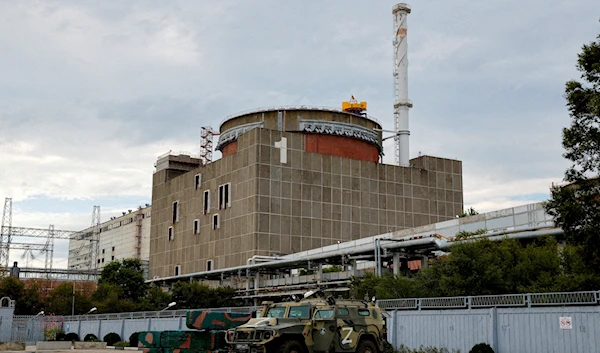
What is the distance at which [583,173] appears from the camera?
84.5 feet

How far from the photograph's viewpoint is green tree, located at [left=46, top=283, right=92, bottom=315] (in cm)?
8175

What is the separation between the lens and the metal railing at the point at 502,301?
24.3 metres

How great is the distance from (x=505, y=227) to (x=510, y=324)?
38.6 m

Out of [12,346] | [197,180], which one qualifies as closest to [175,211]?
[197,180]

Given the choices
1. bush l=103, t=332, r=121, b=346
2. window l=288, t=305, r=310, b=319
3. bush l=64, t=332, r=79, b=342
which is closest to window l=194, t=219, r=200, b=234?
bush l=64, t=332, r=79, b=342

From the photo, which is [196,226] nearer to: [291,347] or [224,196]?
[224,196]

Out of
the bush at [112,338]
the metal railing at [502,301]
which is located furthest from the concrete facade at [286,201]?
the metal railing at [502,301]

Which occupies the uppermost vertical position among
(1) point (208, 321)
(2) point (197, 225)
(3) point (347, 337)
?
(2) point (197, 225)

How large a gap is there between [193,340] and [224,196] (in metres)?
70.0

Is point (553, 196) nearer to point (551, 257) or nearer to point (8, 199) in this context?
point (551, 257)

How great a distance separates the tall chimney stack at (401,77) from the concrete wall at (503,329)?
70.5 metres

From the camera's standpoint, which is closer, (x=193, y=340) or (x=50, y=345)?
(x=193, y=340)

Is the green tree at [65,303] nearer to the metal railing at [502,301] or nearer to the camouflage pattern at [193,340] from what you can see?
the camouflage pattern at [193,340]

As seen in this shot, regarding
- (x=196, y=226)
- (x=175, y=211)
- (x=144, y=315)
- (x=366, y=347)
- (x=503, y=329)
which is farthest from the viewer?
(x=175, y=211)
